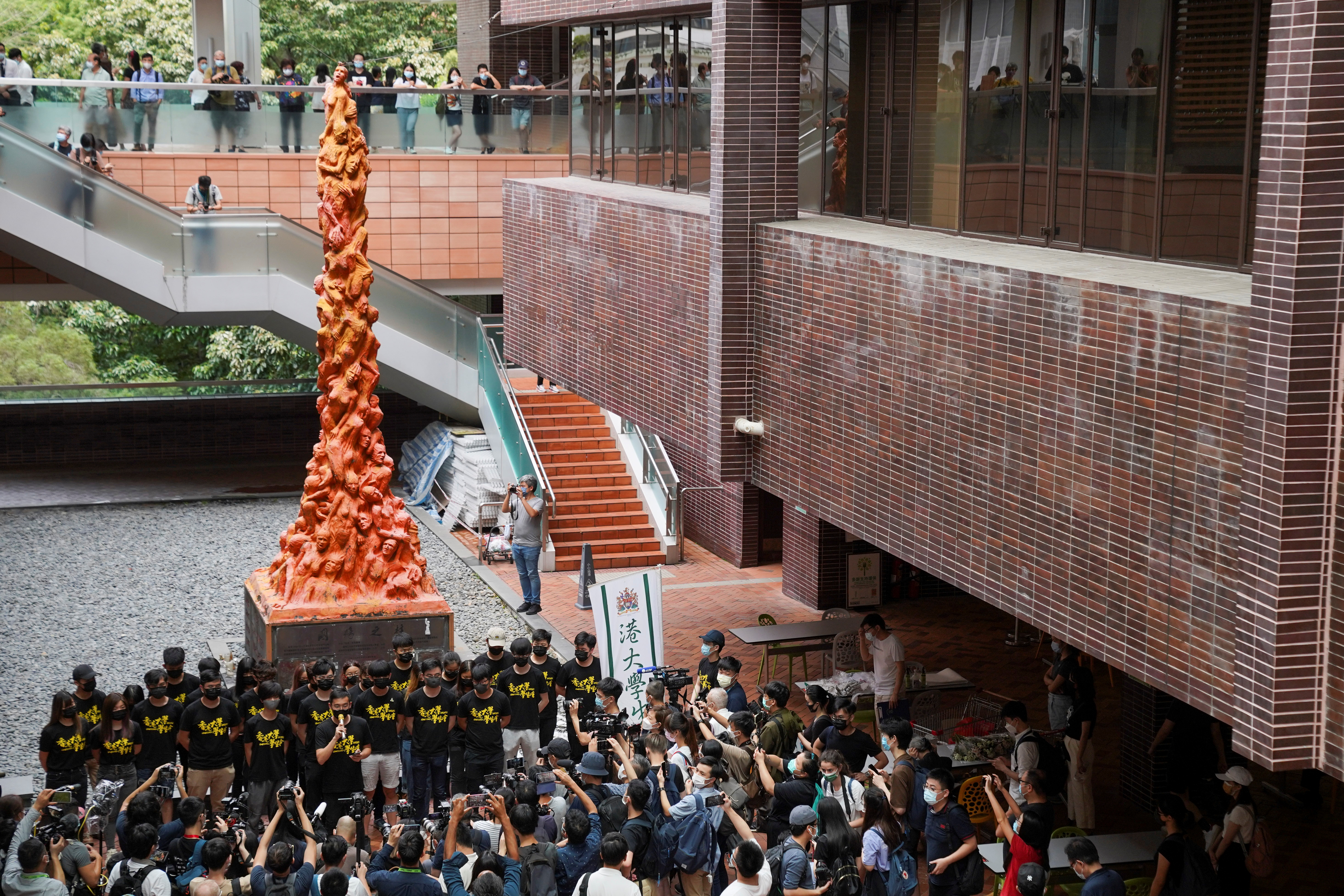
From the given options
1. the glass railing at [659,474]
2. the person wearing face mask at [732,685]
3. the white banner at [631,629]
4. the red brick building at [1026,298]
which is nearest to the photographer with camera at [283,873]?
the person wearing face mask at [732,685]

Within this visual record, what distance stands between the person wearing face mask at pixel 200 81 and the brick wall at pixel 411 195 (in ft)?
2.72

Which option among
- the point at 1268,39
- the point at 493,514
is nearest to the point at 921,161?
the point at 1268,39

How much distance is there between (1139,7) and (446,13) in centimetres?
3253

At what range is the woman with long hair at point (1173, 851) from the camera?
925cm

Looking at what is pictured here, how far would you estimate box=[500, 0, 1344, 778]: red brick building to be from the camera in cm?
732

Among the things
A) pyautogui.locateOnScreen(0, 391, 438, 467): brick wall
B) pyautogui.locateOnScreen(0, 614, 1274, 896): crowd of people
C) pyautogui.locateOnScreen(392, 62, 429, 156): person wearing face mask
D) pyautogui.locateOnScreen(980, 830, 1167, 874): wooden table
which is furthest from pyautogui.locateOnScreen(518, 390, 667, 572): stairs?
pyautogui.locateOnScreen(980, 830, 1167, 874): wooden table

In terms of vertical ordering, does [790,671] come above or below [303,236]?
below

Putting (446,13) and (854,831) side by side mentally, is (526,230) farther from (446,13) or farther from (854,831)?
(446,13)

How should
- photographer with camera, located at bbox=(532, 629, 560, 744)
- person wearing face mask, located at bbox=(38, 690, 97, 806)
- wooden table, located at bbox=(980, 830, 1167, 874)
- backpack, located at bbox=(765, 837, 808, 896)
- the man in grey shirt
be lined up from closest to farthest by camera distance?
the man in grey shirt
backpack, located at bbox=(765, 837, 808, 896)
wooden table, located at bbox=(980, 830, 1167, 874)
person wearing face mask, located at bbox=(38, 690, 97, 806)
photographer with camera, located at bbox=(532, 629, 560, 744)

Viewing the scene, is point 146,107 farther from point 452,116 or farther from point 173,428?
point 173,428

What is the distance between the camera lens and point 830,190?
14.0 metres

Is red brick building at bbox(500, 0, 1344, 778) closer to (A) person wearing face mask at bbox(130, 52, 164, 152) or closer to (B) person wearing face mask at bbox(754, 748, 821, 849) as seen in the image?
(B) person wearing face mask at bbox(754, 748, 821, 849)

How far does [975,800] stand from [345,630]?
7110mm

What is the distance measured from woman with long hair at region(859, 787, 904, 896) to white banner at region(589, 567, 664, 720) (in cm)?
475
